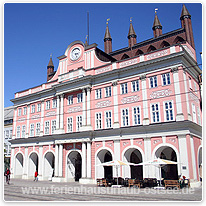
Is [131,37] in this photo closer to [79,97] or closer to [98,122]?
[79,97]

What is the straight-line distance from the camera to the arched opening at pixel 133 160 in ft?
82.0

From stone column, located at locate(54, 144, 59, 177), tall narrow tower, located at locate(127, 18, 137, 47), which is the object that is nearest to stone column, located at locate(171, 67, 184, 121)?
stone column, located at locate(54, 144, 59, 177)

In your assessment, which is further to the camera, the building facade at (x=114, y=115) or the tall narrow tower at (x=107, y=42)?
the tall narrow tower at (x=107, y=42)

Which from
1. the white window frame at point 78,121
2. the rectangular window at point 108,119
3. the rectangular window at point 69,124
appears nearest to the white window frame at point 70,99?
the rectangular window at point 69,124

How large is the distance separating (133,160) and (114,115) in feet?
20.7

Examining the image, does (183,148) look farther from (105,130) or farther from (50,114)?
(50,114)

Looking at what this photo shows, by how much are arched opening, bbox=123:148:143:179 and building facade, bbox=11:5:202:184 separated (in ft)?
0.34

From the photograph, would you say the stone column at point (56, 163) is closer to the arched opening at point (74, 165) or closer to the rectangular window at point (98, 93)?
the arched opening at point (74, 165)

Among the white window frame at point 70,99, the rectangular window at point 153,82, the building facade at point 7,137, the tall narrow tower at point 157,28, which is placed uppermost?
the tall narrow tower at point 157,28

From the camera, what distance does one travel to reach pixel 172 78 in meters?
23.7

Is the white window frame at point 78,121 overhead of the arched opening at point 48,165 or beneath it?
overhead

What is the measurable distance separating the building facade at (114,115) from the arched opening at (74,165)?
0.13 meters

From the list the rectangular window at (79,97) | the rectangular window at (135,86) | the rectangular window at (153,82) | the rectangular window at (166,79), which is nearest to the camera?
the rectangular window at (166,79)

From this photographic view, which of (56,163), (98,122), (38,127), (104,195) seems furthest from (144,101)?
(38,127)
